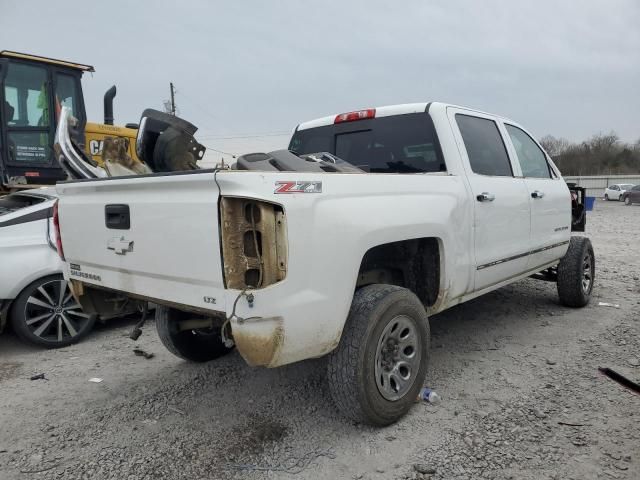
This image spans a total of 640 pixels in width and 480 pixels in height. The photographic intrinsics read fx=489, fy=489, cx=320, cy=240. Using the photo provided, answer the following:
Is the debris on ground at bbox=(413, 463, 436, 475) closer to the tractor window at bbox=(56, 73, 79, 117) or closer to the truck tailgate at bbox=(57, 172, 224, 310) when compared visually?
the truck tailgate at bbox=(57, 172, 224, 310)

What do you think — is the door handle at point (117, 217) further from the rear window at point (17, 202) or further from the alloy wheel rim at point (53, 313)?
the rear window at point (17, 202)

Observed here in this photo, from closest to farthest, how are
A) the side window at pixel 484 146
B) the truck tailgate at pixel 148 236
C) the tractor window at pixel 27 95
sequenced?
the truck tailgate at pixel 148 236, the side window at pixel 484 146, the tractor window at pixel 27 95

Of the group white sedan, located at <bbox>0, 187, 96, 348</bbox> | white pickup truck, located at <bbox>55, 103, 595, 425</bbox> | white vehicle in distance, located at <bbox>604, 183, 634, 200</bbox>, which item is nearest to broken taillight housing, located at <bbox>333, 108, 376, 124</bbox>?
white pickup truck, located at <bbox>55, 103, 595, 425</bbox>

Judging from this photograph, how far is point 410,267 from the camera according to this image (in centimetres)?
349

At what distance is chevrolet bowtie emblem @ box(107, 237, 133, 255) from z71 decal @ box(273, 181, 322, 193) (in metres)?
1.04

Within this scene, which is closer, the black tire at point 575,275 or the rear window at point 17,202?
the rear window at point 17,202

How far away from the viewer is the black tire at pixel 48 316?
15.1 feet

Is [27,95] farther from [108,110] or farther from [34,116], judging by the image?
[108,110]

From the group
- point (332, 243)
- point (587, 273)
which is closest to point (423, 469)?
point (332, 243)

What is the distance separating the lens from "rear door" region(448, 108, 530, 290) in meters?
3.76

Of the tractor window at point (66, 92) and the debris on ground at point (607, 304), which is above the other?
the tractor window at point (66, 92)

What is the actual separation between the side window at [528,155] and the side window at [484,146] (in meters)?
0.35

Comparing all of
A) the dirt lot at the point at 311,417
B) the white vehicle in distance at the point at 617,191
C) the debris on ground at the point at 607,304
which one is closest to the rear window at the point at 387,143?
the dirt lot at the point at 311,417

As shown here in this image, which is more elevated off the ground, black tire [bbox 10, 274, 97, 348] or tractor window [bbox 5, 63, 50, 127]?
tractor window [bbox 5, 63, 50, 127]
